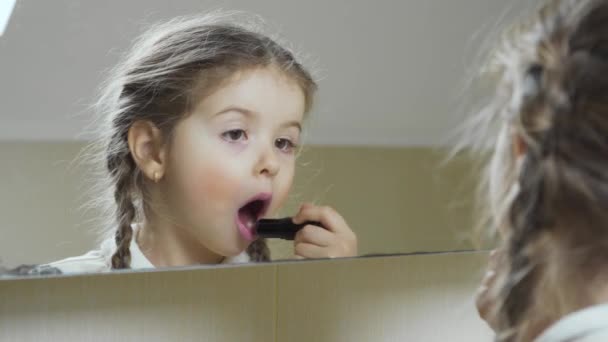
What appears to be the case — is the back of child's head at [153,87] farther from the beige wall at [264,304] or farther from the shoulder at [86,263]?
the beige wall at [264,304]

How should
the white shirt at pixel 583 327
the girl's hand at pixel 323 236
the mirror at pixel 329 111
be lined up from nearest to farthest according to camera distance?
the white shirt at pixel 583 327, the mirror at pixel 329 111, the girl's hand at pixel 323 236

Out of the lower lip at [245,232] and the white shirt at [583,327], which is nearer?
the white shirt at [583,327]

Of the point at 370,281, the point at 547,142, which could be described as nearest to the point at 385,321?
the point at 370,281

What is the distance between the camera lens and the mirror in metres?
0.59

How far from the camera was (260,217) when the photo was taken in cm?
68

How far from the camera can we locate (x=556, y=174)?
446 millimetres

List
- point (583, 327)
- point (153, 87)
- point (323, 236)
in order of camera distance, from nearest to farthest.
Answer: point (583, 327) < point (153, 87) < point (323, 236)

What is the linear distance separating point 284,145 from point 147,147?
12 centimetres

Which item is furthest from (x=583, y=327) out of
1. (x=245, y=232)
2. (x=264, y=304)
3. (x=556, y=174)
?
(x=264, y=304)

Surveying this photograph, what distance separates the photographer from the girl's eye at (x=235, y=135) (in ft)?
2.09

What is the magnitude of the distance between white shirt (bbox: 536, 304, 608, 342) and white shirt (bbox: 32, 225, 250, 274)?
328mm

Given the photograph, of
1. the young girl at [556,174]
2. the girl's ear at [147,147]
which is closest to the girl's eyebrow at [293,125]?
the girl's ear at [147,147]

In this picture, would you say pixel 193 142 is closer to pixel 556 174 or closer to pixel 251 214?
pixel 251 214

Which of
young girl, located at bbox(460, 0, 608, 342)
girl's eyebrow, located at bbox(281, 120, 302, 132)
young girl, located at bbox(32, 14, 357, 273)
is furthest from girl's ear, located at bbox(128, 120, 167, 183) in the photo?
young girl, located at bbox(460, 0, 608, 342)
